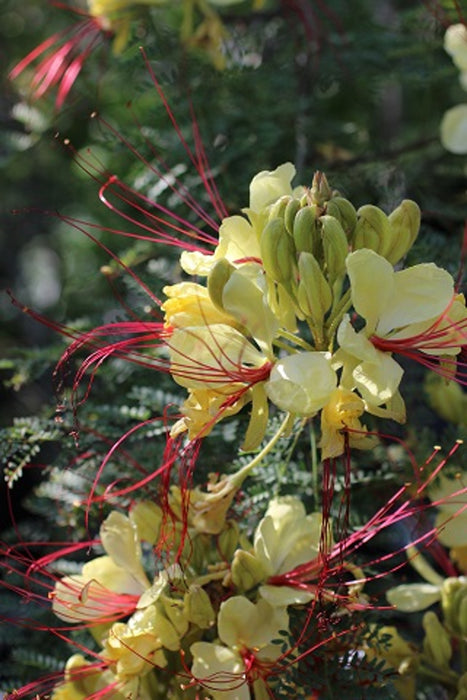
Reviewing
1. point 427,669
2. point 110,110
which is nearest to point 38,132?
point 110,110

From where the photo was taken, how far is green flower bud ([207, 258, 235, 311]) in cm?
128

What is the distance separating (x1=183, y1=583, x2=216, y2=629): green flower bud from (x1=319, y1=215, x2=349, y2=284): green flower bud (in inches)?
18.3

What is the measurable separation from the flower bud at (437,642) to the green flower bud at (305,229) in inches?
24.3

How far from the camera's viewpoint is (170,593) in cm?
141

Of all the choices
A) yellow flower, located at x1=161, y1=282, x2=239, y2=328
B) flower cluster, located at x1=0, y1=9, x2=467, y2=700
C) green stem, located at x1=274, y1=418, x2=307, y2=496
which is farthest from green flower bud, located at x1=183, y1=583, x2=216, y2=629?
yellow flower, located at x1=161, y1=282, x2=239, y2=328

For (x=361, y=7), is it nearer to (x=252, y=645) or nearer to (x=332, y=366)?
(x=332, y=366)

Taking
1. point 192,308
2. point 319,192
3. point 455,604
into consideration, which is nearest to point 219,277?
point 192,308

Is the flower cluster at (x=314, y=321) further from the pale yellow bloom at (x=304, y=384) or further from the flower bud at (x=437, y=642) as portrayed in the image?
the flower bud at (x=437, y=642)

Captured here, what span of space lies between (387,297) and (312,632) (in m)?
0.47

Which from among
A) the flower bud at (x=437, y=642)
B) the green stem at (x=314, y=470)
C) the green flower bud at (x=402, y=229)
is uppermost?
the green flower bud at (x=402, y=229)

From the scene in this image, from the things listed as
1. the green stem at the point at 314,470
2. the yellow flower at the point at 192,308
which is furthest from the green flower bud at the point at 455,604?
the yellow flower at the point at 192,308

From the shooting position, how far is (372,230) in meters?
1.35

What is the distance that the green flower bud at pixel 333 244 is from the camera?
1298mm

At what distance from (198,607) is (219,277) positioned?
0.45 metres
